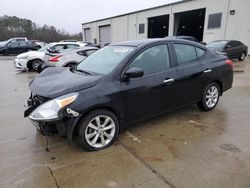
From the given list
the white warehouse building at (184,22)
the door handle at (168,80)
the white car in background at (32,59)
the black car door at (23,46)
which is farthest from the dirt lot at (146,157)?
the black car door at (23,46)

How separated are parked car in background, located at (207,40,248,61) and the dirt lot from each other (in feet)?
33.6

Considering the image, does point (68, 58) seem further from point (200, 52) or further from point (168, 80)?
point (168, 80)

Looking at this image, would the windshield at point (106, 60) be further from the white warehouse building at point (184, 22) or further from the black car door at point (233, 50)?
the white warehouse building at point (184, 22)

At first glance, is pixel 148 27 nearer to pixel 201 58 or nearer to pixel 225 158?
pixel 201 58

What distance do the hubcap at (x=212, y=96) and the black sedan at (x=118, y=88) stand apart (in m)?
Result: 0.07

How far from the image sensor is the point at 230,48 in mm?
14109

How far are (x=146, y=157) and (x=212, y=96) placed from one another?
8.35ft

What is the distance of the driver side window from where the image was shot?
3773mm

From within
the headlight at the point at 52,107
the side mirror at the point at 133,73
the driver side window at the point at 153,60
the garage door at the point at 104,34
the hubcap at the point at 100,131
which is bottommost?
the hubcap at the point at 100,131

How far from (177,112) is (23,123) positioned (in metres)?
3.19

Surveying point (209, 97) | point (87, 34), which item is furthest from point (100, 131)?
point (87, 34)

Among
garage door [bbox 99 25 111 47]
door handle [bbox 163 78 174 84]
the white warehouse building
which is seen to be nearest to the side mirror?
door handle [bbox 163 78 174 84]

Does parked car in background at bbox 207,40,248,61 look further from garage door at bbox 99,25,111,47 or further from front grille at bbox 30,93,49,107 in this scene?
garage door at bbox 99,25,111,47

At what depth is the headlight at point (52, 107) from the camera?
2973mm
